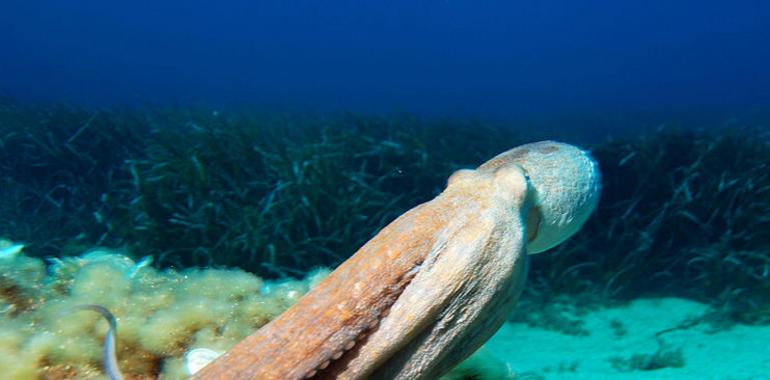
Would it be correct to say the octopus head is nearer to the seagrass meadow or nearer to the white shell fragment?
the white shell fragment

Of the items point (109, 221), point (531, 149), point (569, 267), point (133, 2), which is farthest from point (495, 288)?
point (133, 2)

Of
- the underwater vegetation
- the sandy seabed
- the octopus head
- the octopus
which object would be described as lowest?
the sandy seabed

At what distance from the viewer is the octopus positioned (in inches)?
59.8

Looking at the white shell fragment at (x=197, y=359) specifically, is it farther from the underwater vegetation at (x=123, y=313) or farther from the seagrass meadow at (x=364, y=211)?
the seagrass meadow at (x=364, y=211)

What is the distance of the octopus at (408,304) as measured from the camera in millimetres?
1519

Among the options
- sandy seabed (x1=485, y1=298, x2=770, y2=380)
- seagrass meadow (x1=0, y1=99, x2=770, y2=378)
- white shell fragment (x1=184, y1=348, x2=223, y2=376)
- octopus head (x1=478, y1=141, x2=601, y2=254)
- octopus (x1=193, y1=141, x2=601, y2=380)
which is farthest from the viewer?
seagrass meadow (x1=0, y1=99, x2=770, y2=378)

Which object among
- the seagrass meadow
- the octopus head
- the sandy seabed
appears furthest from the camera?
the seagrass meadow

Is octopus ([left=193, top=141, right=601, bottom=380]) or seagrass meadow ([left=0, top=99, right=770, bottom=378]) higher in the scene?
octopus ([left=193, top=141, right=601, bottom=380])

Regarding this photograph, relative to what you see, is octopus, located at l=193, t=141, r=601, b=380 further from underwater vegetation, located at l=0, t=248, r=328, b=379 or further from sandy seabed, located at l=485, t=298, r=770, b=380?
sandy seabed, located at l=485, t=298, r=770, b=380

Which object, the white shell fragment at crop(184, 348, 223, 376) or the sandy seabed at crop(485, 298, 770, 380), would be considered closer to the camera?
the white shell fragment at crop(184, 348, 223, 376)

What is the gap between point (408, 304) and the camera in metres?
1.58

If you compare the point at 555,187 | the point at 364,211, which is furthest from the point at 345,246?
the point at 555,187

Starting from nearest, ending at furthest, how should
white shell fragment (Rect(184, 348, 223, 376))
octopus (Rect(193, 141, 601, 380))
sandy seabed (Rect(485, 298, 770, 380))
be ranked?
octopus (Rect(193, 141, 601, 380)), white shell fragment (Rect(184, 348, 223, 376)), sandy seabed (Rect(485, 298, 770, 380))

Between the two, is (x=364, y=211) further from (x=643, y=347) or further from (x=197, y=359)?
(x=197, y=359)
